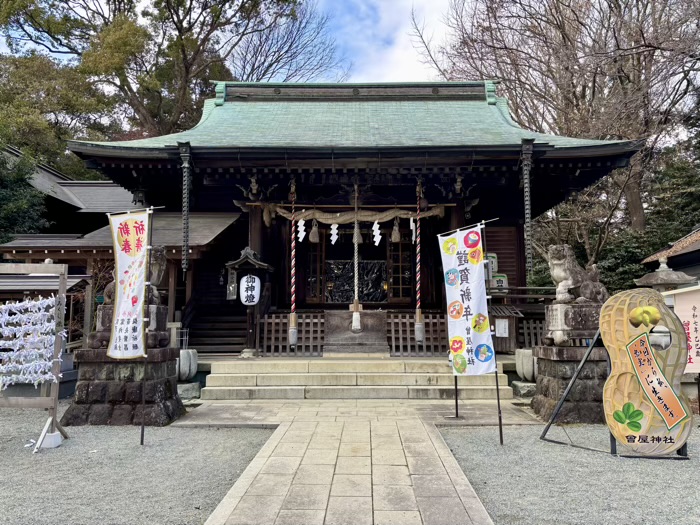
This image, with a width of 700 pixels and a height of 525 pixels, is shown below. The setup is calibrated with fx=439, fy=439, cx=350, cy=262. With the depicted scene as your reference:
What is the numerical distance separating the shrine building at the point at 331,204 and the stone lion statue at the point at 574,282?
2467 mm

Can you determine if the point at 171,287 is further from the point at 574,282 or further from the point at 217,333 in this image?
the point at 574,282

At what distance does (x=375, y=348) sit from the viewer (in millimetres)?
9414

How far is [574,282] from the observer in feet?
20.9

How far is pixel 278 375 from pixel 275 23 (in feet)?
78.9

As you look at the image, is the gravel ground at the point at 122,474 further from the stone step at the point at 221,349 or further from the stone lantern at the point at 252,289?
the stone step at the point at 221,349

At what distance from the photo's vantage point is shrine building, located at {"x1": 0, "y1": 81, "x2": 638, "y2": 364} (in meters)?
9.33

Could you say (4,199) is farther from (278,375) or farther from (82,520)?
(82,520)

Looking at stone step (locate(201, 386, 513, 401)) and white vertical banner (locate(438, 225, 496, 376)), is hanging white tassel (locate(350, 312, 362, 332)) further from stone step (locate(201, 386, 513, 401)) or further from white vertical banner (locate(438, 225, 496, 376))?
white vertical banner (locate(438, 225, 496, 376))

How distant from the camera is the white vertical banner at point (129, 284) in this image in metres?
5.64

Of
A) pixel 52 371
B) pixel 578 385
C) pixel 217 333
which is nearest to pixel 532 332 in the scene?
pixel 578 385

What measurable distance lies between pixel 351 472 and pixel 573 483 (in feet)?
6.41

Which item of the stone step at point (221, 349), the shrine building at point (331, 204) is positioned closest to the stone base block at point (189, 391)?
the shrine building at point (331, 204)

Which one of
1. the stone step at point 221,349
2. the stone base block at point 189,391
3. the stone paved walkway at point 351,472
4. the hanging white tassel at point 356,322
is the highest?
the hanging white tassel at point 356,322

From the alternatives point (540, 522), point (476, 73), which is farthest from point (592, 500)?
point (476, 73)
